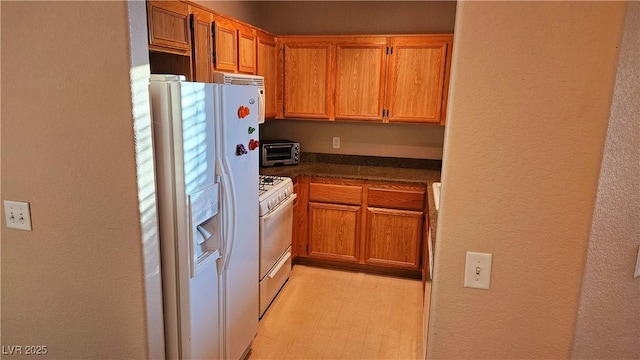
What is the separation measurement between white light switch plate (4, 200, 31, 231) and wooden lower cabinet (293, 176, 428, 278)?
2.21 m

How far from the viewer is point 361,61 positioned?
11.9 feet

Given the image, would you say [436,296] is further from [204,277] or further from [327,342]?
[327,342]

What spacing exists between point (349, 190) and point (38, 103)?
97.4 inches

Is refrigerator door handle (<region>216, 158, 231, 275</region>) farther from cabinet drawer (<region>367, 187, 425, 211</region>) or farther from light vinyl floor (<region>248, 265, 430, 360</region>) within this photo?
cabinet drawer (<region>367, 187, 425, 211</region>)

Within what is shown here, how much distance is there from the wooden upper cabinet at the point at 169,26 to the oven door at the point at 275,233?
115cm

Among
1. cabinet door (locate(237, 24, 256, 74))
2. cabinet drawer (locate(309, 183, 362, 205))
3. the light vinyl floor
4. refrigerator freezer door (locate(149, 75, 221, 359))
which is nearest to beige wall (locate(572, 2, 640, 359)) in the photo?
refrigerator freezer door (locate(149, 75, 221, 359))

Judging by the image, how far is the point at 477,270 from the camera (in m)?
1.23

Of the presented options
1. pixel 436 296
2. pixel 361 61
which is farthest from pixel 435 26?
pixel 436 296

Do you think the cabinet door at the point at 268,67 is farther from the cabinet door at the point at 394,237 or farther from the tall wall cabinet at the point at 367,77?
the cabinet door at the point at 394,237

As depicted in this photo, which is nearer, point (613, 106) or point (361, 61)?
point (613, 106)

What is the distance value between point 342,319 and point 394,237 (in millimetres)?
907

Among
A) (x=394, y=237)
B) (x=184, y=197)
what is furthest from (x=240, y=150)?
(x=394, y=237)

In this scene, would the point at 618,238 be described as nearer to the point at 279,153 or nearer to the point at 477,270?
the point at 477,270

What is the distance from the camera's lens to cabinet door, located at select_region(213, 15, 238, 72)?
2754mm
